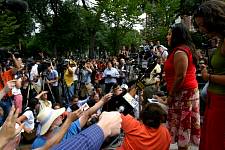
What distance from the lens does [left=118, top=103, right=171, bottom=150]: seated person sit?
3906 mm

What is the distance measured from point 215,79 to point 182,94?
3.49 feet

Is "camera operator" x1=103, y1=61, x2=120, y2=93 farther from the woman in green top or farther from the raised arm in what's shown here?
the woman in green top

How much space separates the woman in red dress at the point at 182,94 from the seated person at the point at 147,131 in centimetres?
51

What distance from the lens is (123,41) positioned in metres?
42.2

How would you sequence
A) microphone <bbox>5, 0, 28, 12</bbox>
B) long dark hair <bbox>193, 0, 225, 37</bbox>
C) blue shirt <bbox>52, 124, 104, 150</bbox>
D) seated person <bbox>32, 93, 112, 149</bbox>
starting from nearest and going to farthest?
1. blue shirt <bbox>52, 124, 104, 150</bbox>
2. long dark hair <bbox>193, 0, 225, 37</bbox>
3. seated person <bbox>32, 93, 112, 149</bbox>
4. microphone <bbox>5, 0, 28, 12</bbox>

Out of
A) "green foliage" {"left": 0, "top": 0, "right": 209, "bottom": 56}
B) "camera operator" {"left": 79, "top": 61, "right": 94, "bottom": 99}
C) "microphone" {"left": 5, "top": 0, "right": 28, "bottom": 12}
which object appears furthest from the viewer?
"green foliage" {"left": 0, "top": 0, "right": 209, "bottom": 56}

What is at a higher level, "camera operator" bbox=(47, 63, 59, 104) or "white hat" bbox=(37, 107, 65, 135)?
"white hat" bbox=(37, 107, 65, 135)

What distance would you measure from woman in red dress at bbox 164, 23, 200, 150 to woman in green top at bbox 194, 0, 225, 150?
2.91 feet

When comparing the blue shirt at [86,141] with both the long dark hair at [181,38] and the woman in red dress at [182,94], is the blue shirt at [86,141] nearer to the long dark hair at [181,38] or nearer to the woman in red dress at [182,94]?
the woman in red dress at [182,94]

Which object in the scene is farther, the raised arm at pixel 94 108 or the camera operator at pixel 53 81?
the camera operator at pixel 53 81

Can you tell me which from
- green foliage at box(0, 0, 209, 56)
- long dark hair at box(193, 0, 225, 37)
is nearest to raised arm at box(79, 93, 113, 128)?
long dark hair at box(193, 0, 225, 37)

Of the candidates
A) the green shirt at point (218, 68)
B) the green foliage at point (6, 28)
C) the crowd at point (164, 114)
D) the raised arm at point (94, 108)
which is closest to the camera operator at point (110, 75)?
the crowd at point (164, 114)

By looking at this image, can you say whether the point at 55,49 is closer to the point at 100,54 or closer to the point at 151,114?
the point at 100,54

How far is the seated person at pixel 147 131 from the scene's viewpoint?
12.8 feet
